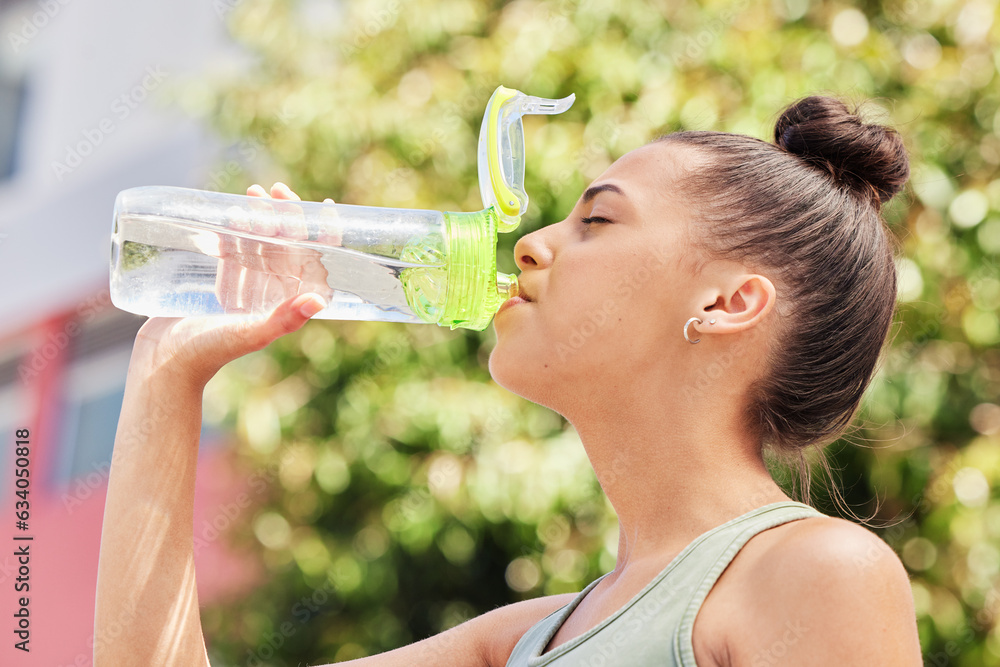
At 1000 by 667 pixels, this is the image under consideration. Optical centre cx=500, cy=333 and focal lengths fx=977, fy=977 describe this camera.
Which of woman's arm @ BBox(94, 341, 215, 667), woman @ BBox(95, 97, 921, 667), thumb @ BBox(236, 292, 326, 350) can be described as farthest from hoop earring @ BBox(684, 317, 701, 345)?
woman's arm @ BBox(94, 341, 215, 667)

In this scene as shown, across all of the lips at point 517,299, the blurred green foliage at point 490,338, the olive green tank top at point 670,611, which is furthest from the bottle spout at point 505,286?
the blurred green foliage at point 490,338

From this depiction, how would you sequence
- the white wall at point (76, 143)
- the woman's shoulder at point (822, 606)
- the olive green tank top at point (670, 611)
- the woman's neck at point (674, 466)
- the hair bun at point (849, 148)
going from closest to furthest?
the woman's shoulder at point (822, 606) → the olive green tank top at point (670, 611) → the woman's neck at point (674, 466) → the hair bun at point (849, 148) → the white wall at point (76, 143)

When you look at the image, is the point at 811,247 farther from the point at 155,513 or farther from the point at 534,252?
the point at 155,513

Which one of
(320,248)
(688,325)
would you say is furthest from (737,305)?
(320,248)

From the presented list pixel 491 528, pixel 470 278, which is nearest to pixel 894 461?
pixel 491 528

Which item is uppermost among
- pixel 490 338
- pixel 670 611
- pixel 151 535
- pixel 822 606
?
pixel 822 606

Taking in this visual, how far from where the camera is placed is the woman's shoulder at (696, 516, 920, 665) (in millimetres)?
920

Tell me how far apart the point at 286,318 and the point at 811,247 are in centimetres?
71

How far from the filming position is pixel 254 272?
5.08ft

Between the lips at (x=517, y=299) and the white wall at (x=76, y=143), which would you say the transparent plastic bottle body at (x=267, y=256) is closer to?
the lips at (x=517, y=299)

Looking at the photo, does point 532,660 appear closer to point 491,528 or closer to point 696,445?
point 696,445

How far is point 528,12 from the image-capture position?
9.66 feet

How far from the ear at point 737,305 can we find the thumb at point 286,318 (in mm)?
503

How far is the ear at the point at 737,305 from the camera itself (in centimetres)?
124
